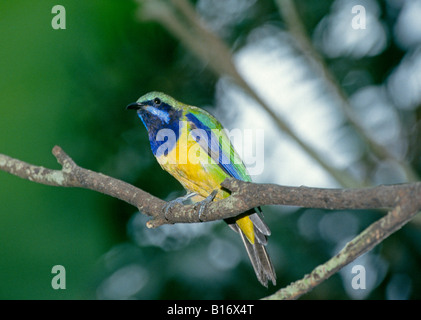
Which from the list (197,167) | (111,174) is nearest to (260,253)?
(197,167)

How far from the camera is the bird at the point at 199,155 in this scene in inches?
146

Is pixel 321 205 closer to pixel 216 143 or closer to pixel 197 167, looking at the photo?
pixel 197 167

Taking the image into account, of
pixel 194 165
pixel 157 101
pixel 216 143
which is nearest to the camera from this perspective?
pixel 194 165

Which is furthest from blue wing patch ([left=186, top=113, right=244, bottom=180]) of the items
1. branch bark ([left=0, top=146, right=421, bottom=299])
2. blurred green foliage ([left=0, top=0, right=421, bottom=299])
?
blurred green foliage ([left=0, top=0, right=421, bottom=299])

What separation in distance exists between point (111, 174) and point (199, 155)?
2.06 m

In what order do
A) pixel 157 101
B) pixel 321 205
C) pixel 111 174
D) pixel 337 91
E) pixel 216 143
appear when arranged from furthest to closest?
pixel 111 174 < pixel 337 91 < pixel 157 101 < pixel 216 143 < pixel 321 205

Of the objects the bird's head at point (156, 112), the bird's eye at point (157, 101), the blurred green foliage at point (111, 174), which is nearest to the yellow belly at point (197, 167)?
the bird's head at point (156, 112)

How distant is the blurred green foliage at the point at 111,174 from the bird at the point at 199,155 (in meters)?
1.50

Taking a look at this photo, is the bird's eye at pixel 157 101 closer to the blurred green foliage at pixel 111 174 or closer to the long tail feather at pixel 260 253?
the long tail feather at pixel 260 253

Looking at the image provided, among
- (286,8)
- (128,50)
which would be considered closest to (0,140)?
(128,50)

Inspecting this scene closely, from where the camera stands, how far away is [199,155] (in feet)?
12.3

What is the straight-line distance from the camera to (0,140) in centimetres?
509

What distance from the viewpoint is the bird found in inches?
146
